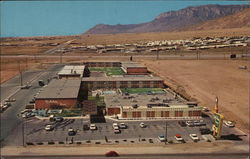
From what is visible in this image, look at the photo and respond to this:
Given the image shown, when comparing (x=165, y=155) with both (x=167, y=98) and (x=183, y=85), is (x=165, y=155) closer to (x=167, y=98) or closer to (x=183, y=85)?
(x=167, y=98)

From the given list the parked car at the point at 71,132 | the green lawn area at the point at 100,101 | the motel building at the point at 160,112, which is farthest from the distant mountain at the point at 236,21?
the parked car at the point at 71,132

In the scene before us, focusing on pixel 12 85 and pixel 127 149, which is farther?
pixel 12 85

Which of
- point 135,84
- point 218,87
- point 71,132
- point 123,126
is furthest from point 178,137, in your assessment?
point 135,84

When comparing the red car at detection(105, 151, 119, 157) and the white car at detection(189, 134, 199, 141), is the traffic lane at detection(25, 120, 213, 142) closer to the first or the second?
the white car at detection(189, 134, 199, 141)

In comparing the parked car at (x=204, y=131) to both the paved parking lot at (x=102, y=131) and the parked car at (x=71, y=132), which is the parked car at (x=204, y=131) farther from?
the parked car at (x=71, y=132)

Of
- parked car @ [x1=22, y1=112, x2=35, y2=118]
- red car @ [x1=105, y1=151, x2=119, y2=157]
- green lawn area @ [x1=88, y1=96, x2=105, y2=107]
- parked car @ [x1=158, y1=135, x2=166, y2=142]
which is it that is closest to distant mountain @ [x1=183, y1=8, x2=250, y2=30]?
parked car @ [x1=158, y1=135, x2=166, y2=142]

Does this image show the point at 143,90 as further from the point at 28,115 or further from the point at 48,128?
the point at 48,128
